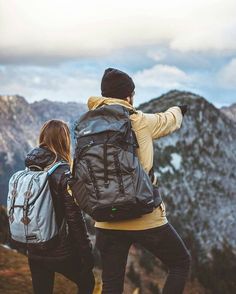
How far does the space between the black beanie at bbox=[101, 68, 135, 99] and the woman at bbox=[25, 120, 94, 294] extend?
756 millimetres

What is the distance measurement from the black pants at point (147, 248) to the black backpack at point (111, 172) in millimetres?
252

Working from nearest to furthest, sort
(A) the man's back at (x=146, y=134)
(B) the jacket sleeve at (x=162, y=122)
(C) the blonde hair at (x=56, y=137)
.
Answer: (A) the man's back at (x=146, y=134)
(B) the jacket sleeve at (x=162, y=122)
(C) the blonde hair at (x=56, y=137)

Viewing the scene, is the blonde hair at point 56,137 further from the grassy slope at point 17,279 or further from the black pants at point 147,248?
the grassy slope at point 17,279

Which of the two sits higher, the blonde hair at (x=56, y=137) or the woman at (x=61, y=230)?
the blonde hair at (x=56, y=137)

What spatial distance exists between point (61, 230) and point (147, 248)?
94cm

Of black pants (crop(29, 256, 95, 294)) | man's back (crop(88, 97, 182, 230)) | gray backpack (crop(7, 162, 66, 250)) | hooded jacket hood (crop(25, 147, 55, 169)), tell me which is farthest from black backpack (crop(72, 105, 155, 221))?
black pants (crop(29, 256, 95, 294))

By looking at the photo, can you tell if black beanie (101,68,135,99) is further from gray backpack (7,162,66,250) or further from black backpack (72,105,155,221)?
gray backpack (7,162,66,250)

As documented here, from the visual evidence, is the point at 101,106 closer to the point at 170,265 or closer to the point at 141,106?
the point at 170,265

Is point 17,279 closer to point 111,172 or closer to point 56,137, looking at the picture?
point 56,137

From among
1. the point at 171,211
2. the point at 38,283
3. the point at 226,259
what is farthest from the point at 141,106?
the point at 38,283

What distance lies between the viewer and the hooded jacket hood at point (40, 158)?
4.97 m

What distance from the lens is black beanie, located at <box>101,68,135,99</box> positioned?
4.50 metres

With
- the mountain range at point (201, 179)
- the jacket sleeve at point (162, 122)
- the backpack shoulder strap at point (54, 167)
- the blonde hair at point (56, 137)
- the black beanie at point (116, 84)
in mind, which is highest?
the black beanie at point (116, 84)

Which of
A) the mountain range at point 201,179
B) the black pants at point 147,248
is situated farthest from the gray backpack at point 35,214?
the mountain range at point 201,179
